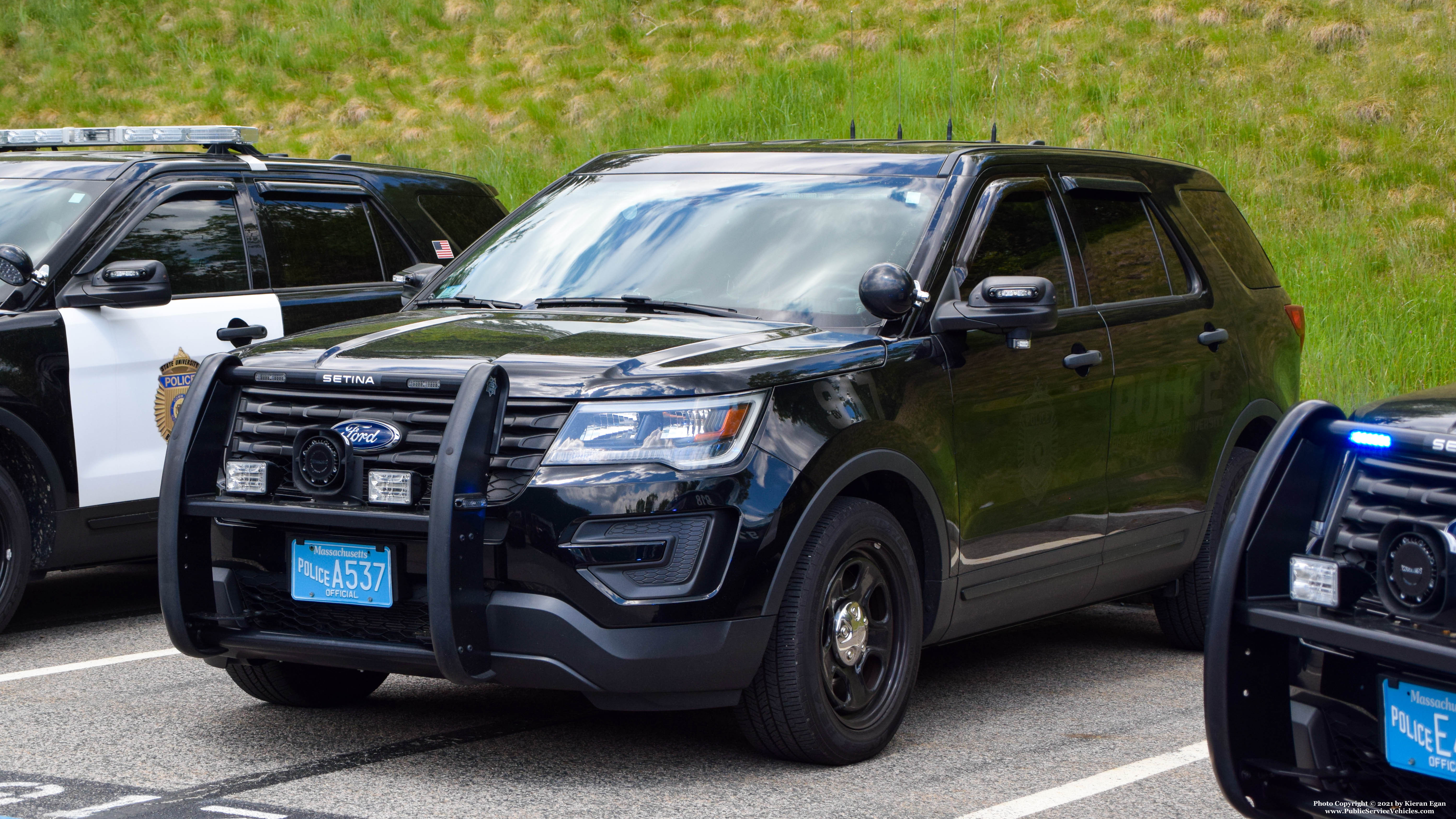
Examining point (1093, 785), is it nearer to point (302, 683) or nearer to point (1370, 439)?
point (1370, 439)

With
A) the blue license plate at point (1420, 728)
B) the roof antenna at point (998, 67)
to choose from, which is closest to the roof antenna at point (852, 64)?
the roof antenna at point (998, 67)

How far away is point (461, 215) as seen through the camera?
29.8ft

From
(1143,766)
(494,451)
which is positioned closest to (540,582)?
(494,451)

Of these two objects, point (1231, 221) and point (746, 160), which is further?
point (1231, 221)

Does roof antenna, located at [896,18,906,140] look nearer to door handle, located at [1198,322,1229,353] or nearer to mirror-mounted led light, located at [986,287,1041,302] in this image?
door handle, located at [1198,322,1229,353]

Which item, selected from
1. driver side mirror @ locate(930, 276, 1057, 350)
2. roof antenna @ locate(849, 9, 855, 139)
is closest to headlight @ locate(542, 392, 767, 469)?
driver side mirror @ locate(930, 276, 1057, 350)

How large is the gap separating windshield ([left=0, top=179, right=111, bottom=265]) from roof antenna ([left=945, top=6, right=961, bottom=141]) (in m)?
8.68

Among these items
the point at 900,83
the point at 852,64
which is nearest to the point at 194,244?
the point at 900,83

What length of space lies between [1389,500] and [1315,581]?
8.7 inches

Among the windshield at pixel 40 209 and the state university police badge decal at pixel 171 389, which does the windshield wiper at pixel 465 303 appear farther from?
the windshield at pixel 40 209

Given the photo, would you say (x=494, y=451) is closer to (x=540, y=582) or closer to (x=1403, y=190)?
(x=540, y=582)

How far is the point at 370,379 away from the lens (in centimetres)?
455

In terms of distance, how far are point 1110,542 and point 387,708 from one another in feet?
8.89

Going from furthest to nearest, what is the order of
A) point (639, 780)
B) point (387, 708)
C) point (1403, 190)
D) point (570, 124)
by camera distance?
point (570, 124) → point (1403, 190) → point (387, 708) → point (639, 780)
